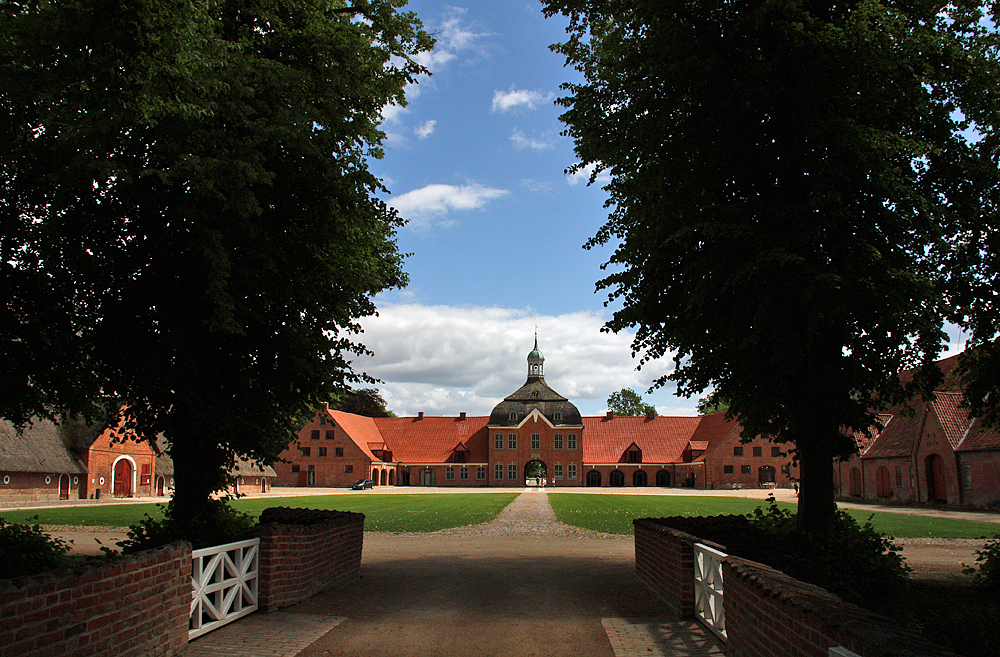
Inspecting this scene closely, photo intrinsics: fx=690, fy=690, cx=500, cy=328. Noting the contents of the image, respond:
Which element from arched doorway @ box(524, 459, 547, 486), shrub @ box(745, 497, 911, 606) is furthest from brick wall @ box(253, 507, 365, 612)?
arched doorway @ box(524, 459, 547, 486)

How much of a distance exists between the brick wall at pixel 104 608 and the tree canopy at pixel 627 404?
10380 cm

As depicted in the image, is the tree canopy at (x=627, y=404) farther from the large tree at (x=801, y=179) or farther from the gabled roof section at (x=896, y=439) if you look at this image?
the large tree at (x=801, y=179)

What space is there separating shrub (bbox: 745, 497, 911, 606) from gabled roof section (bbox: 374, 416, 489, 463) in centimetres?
7194

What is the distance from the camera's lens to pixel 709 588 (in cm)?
812

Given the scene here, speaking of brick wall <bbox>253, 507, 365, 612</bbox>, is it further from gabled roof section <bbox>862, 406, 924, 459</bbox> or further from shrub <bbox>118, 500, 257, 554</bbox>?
gabled roof section <bbox>862, 406, 924, 459</bbox>

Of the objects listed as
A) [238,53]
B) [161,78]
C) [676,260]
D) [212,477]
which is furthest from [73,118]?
[676,260]

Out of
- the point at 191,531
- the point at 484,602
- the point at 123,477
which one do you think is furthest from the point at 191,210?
the point at 123,477

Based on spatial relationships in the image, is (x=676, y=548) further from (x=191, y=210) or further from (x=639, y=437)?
(x=639, y=437)

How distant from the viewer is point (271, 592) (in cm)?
902

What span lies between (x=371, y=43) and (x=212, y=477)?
27.5 feet

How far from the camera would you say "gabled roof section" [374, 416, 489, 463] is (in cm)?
8212

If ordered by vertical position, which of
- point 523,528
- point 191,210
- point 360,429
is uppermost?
point 191,210

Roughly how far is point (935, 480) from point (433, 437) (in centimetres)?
5504

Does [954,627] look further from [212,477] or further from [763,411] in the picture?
[212,477]
